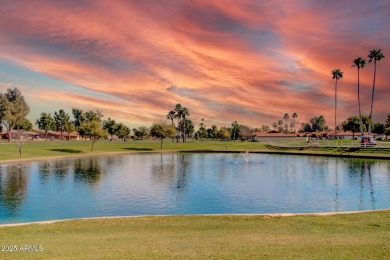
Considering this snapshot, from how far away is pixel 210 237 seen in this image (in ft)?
51.0

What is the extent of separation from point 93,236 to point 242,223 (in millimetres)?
7610

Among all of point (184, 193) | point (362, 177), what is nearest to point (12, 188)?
point (184, 193)

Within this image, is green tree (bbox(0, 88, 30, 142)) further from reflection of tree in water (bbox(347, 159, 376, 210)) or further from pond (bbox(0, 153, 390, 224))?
reflection of tree in water (bbox(347, 159, 376, 210))

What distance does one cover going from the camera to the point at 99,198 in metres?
32.9

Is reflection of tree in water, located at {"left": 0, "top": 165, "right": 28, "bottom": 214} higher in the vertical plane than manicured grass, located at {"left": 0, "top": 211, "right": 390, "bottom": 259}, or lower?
lower

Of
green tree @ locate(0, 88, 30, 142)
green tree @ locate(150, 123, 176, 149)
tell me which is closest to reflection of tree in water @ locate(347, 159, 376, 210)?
green tree @ locate(150, 123, 176, 149)

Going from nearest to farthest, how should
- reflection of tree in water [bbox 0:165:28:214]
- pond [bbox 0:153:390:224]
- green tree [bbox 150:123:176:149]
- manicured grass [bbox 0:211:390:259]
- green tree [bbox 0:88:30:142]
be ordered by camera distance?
manicured grass [bbox 0:211:390:259]
pond [bbox 0:153:390:224]
reflection of tree in water [bbox 0:165:28:214]
green tree [bbox 150:123:176:149]
green tree [bbox 0:88:30:142]

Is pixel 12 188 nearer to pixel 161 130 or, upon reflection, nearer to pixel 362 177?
pixel 362 177

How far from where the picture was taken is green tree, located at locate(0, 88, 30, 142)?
163 metres

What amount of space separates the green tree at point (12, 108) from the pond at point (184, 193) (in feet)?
410

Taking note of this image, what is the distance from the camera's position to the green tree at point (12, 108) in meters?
163

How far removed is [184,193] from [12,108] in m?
156

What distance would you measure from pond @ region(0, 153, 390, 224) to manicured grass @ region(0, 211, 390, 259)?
23.4ft

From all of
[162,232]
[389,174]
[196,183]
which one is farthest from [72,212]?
[389,174]
